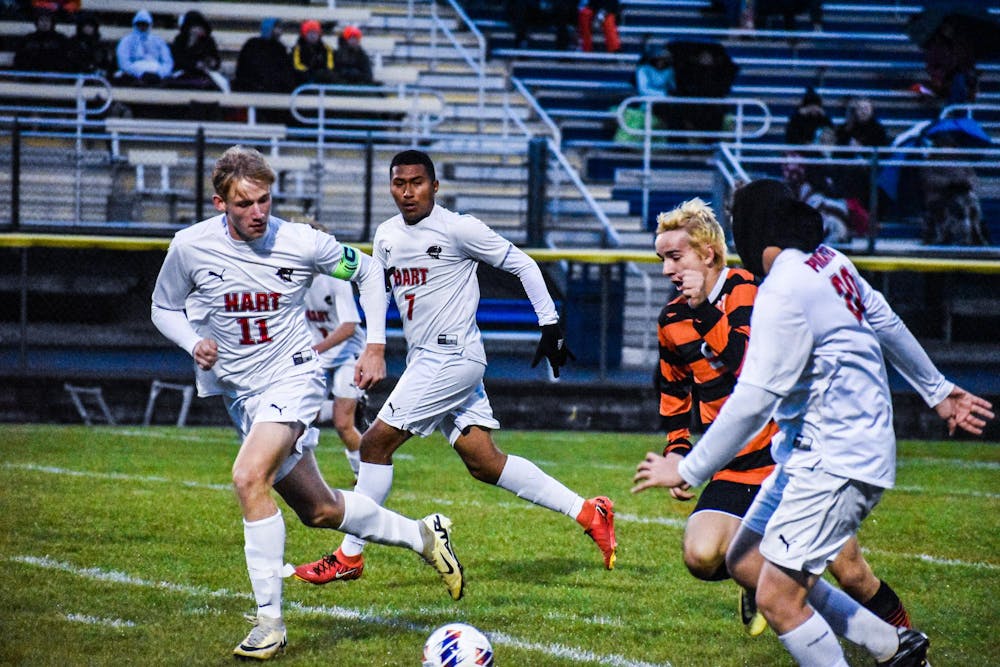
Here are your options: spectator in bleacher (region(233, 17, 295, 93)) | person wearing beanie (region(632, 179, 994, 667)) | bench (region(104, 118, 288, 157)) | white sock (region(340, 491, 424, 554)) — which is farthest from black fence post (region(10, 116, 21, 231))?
person wearing beanie (region(632, 179, 994, 667))

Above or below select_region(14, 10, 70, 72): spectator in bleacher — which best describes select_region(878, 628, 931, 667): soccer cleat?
below

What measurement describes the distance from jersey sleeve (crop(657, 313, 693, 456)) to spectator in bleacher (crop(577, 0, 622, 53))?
1537 cm

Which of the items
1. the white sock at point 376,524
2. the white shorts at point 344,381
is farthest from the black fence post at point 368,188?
the white sock at point 376,524

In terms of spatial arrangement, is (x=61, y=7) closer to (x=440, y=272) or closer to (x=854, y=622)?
(x=440, y=272)

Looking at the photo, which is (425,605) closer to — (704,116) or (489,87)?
(704,116)

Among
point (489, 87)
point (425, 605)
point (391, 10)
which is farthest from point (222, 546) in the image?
point (391, 10)

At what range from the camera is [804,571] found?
4.65m

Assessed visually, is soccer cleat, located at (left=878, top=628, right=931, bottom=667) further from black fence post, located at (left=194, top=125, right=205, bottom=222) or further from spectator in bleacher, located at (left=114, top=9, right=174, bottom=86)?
spectator in bleacher, located at (left=114, top=9, right=174, bottom=86)

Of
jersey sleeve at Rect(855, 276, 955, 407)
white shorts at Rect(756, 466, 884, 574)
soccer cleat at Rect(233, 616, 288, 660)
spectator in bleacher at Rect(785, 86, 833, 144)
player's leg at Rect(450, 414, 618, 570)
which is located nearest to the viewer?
white shorts at Rect(756, 466, 884, 574)

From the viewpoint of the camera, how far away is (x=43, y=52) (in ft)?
58.3

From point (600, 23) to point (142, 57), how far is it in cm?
737

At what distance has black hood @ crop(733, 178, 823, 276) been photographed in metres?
4.68

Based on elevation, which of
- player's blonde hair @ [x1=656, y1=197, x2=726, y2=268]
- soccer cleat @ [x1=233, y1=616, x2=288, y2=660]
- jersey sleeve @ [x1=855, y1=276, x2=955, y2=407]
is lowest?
soccer cleat @ [x1=233, y1=616, x2=288, y2=660]

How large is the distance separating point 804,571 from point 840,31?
19.7 metres
